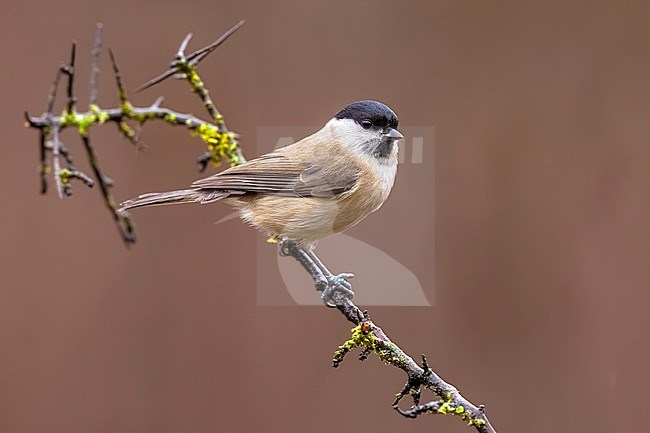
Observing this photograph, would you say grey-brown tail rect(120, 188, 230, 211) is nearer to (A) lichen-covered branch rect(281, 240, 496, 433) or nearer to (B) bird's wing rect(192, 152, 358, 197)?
(B) bird's wing rect(192, 152, 358, 197)

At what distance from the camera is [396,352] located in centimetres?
108

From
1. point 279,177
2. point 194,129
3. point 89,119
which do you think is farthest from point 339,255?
point 89,119

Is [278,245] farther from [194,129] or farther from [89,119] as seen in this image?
[89,119]

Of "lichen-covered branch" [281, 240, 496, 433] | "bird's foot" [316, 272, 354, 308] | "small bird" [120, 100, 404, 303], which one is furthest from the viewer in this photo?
"small bird" [120, 100, 404, 303]

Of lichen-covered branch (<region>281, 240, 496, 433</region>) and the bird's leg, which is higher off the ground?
the bird's leg

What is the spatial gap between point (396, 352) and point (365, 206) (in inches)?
15.5

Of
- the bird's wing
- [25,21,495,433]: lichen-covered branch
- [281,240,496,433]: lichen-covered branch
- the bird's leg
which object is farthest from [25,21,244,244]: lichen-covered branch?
[281,240,496,433]: lichen-covered branch

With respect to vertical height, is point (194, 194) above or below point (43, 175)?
below

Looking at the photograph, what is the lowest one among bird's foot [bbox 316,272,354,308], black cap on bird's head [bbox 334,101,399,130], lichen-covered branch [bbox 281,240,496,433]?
lichen-covered branch [bbox 281,240,496,433]

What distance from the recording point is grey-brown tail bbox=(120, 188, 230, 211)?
1.31 meters

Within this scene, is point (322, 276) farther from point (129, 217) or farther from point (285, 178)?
point (129, 217)

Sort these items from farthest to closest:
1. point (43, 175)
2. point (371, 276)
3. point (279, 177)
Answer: point (279, 177), point (371, 276), point (43, 175)

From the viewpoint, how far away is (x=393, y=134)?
4.29 feet

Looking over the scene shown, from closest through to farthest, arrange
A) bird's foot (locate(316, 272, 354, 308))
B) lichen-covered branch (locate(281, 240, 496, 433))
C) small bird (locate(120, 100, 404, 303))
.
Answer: lichen-covered branch (locate(281, 240, 496, 433)), bird's foot (locate(316, 272, 354, 308)), small bird (locate(120, 100, 404, 303))
